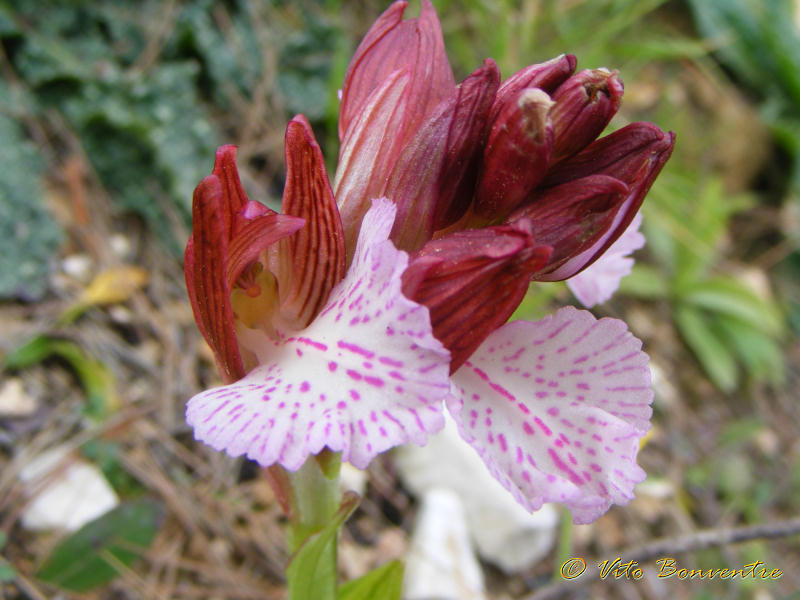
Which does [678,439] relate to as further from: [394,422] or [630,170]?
[394,422]

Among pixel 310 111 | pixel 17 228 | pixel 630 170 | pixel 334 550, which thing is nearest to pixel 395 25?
pixel 630 170

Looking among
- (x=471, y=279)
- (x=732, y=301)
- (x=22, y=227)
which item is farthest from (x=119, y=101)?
(x=732, y=301)

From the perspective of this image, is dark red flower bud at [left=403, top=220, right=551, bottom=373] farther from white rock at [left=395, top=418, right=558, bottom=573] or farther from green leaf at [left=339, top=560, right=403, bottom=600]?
white rock at [left=395, top=418, right=558, bottom=573]

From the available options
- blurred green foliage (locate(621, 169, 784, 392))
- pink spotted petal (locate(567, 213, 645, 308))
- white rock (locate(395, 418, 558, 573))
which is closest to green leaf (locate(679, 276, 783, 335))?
blurred green foliage (locate(621, 169, 784, 392))

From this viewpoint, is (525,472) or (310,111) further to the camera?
(310,111)

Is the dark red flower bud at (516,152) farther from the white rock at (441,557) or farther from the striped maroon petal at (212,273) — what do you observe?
the white rock at (441,557)

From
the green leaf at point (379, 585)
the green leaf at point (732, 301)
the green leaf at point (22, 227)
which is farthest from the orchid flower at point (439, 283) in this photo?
the green leaf at point (732, 301)
